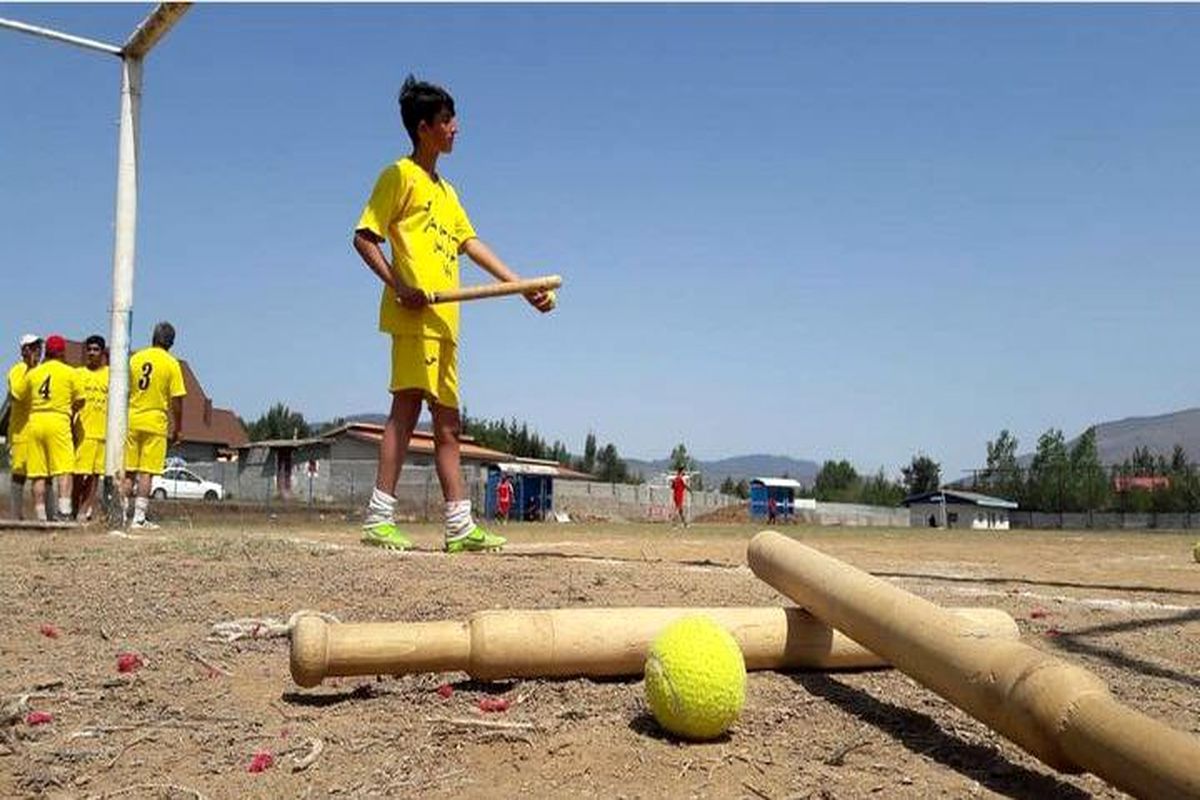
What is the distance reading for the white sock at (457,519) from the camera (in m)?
6.23

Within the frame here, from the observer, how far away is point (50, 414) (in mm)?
10633

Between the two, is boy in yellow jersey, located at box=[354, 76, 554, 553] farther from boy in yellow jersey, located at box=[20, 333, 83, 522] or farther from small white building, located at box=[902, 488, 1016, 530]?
small white building, located at box=[902, 488, 1016, 530]

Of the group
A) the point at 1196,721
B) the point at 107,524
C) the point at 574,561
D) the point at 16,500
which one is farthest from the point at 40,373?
the point at 1196,721

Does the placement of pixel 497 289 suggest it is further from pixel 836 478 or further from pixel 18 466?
pixel 836 478

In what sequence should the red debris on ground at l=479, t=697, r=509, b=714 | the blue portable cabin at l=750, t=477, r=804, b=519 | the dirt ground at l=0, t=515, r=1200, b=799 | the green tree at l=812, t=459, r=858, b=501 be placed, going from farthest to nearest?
the green tree at l=812, t=459, r=858, b=501, the blue portable cabin at l=750, t=477, r=804, b=519, the red debris on ground at l=479, t=697, r=509, b=714, the dirt ground at l=0, t=515, r=1200, b=799

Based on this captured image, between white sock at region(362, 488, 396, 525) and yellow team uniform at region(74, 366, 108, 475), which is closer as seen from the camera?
A: white sock at region(362, 488, 396, 525)

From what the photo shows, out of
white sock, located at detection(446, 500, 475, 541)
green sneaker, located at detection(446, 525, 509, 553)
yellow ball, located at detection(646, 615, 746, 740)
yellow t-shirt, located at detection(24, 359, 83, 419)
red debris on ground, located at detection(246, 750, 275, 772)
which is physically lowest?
red debris on ground, located at detection(246, 750, 275, 772)

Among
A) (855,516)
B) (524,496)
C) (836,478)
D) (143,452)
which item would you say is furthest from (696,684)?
(836,478)

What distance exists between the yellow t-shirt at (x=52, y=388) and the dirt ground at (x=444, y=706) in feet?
20.3

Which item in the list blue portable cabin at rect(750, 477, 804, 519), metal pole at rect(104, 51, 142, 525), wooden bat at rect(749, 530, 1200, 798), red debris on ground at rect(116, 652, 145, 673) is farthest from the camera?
blue portable cabin at rect(750, 477, 804, 519)

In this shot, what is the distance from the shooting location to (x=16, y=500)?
11867 mm

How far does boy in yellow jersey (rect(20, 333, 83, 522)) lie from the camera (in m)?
10.6

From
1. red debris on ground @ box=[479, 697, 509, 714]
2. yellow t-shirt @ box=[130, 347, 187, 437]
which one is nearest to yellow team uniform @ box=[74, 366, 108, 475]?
yellow t-shirt @ box=[130, 347, 187, 437]

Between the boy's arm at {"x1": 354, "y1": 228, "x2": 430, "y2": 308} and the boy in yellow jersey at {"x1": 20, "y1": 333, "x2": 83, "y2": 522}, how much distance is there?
20.2 feet
